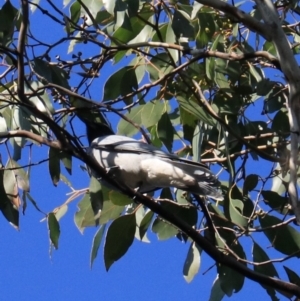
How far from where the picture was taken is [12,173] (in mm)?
3129

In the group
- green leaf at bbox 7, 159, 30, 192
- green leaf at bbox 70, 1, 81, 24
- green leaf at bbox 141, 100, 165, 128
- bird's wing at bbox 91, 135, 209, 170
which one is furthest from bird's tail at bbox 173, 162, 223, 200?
green leaf at bbox 70, 1, 81, 24

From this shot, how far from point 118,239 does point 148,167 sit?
37 centimetres

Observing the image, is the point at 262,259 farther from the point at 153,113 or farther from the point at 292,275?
the point at 153,113

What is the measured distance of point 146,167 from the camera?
11.0 feet

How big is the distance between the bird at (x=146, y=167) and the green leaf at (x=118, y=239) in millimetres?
167

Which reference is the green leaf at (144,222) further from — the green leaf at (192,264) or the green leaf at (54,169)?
the green leaf at (54,169)

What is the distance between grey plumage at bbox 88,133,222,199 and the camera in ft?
9.68

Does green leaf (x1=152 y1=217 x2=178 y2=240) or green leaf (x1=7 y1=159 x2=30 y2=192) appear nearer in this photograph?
green leaf (x1=7 y1=159 x2=30 y2=192)

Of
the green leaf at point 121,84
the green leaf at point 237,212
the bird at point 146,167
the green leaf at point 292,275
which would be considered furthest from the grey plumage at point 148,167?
the green leaf at point 292,275

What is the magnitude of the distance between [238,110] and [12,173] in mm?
899

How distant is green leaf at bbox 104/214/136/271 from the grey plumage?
20cm

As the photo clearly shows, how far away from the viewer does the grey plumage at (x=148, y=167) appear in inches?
116

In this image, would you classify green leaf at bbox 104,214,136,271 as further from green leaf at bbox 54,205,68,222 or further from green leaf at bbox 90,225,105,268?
green leaf at bbox 54,205,68,222

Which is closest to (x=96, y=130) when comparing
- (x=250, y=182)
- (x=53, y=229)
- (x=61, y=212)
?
(x=61, y=212)
